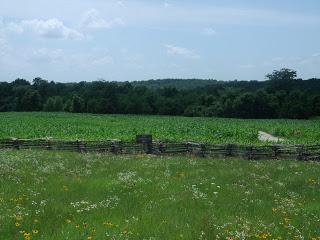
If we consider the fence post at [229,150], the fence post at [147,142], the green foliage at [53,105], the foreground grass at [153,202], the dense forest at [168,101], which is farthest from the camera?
the green foliage at [53,105]

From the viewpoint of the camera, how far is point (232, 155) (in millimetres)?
34656

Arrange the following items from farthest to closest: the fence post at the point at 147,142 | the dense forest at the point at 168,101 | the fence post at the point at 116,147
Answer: the dense forest at the point at 168,101 < the fence post at the point at 147,142 < the fence post at the point at 116,147

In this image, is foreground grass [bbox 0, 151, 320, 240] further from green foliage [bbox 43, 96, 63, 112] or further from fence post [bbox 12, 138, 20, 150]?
green foliage [bbox 43, 96, 63, 112]

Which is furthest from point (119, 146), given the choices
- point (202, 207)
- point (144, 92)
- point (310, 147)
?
point (144, 92)

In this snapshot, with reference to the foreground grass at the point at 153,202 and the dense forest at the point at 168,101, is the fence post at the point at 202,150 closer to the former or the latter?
the foreground grass at the point at 153,202

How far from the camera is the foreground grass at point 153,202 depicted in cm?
1236

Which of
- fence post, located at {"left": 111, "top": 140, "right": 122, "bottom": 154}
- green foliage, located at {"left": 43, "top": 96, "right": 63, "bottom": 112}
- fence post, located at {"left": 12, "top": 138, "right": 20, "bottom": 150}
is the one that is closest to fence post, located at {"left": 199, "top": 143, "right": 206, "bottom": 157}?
fence post, located at {"left": 111, "top": 140, "right": 122, "bottom": 154}

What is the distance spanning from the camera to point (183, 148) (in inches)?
1396

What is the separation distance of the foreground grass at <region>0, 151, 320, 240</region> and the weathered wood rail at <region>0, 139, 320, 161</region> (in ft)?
32.5

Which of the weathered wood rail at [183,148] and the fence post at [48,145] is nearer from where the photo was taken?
the weathered wood rail at [183,148]

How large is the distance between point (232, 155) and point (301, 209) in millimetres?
18997

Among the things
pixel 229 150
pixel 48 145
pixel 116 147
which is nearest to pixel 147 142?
pixel 116 147

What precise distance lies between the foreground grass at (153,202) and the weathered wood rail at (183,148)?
991cm

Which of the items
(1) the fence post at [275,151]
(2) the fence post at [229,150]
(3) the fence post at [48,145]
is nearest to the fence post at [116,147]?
(3) the fence post at [48,145]
